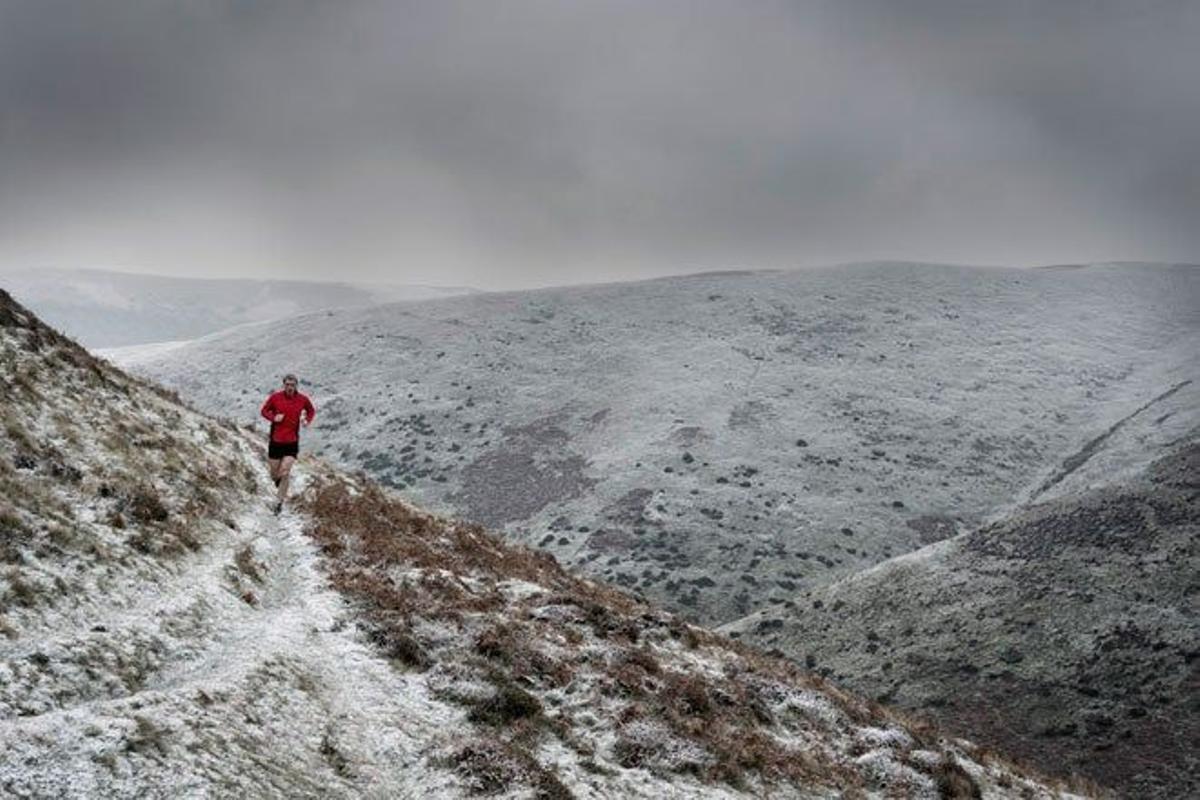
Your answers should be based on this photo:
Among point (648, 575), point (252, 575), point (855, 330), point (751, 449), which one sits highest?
point (855, 330)

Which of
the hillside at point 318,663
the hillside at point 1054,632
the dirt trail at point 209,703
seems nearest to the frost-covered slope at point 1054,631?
the hillside at point 1054,632

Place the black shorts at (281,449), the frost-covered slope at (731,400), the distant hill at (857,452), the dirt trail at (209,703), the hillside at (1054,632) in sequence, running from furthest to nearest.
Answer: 1. the frost-covered slope at (731,400)
2. the distant hill at (857,452)
3. the hillside at (1054,632)
4. the black shorts at (281,449)
5. the dirt trail at (209,703)

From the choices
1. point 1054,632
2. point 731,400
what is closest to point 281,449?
point 1054,632

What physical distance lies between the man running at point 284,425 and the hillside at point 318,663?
1.10 meters

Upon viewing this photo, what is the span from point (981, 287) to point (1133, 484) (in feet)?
307

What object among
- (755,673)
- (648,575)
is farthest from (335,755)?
(648,575)

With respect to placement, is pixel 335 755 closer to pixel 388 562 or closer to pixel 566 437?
pixel 388 562

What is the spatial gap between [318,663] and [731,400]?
3543 inches

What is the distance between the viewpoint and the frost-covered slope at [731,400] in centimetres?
7512

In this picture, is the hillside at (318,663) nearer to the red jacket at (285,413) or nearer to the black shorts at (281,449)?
the black shorts at (281,449)

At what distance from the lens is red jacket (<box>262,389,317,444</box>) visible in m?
22.3

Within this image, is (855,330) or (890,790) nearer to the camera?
(890,790)

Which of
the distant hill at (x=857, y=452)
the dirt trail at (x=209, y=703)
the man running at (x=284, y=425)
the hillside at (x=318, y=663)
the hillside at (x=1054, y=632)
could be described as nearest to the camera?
the dirt trail at (x=209, y=703)

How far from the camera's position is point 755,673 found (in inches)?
806
